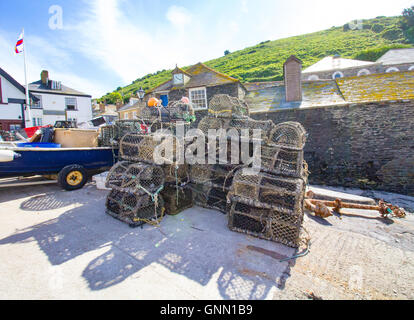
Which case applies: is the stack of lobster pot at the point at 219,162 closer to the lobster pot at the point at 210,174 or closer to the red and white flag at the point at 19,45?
the lobster pot at the point at 210,174

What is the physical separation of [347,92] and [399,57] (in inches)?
→ 1272

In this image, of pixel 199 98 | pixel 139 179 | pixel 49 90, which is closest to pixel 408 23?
pixel 199 98

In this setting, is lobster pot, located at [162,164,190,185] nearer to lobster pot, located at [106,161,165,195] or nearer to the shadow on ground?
lobster pot, located at [106,161,165,195]

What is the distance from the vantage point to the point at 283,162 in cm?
424

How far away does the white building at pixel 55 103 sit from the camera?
20.3 m

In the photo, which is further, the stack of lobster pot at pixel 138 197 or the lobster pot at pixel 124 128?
the lobster pot at pixel 124 128

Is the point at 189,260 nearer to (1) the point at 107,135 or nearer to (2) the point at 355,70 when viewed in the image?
(1) the point at 107,135

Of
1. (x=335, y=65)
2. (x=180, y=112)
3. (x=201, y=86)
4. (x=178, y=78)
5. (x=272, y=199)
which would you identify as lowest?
(x=272, y=199)

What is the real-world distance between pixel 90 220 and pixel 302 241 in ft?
13.0

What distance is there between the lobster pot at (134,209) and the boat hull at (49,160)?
2.79 meters

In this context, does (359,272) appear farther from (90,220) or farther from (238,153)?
(90,220)

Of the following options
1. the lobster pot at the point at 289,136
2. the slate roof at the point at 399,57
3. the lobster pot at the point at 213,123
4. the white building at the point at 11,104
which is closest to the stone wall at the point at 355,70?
the slate roof at the point at 399,57

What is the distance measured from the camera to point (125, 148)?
16.7ft
